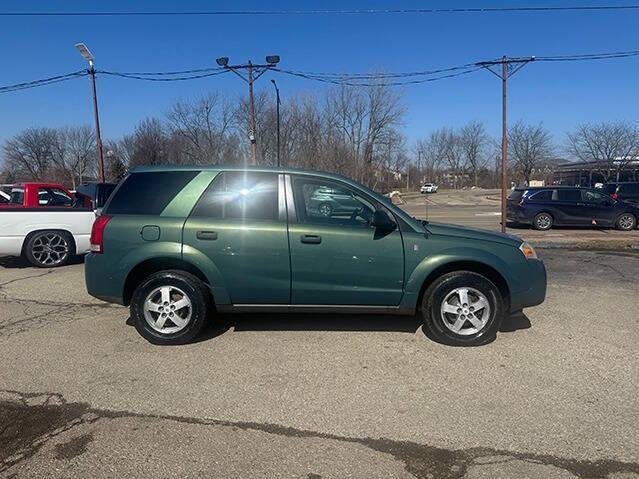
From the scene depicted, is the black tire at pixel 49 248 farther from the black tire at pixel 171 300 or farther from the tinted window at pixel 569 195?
the tinted window at pixel 569 195

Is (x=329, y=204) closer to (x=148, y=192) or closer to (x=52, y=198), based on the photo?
(x=148, y=192)

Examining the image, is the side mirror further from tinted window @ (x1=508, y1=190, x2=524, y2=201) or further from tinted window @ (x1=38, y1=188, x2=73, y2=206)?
tinted window @ (x1=508, y1=190, x2=524, y2=201)

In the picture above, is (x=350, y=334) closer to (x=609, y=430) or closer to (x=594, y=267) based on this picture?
(x=609, y=430)

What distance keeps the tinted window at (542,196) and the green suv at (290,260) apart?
1429 cm

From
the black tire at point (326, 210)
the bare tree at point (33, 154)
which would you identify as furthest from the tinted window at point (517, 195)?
the bare tree at point (33, 154)

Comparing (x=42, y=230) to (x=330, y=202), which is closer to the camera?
(x=330, y=202)

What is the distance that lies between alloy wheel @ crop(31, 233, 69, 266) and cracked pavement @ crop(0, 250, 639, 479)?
3.75 meters

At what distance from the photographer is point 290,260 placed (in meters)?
4.60

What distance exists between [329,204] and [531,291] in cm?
222

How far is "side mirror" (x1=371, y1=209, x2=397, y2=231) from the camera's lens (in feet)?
14.9

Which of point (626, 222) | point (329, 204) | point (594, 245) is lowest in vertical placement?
point (594, 245)

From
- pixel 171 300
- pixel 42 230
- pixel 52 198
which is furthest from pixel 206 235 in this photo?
pixel 52 198

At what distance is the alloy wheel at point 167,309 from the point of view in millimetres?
4668

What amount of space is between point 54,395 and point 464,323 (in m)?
3.67
